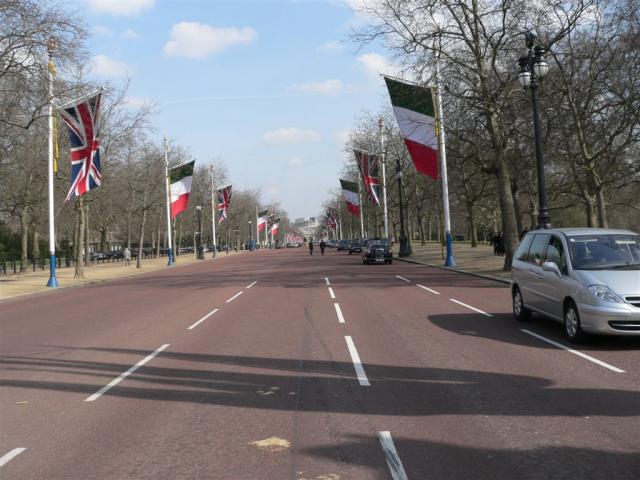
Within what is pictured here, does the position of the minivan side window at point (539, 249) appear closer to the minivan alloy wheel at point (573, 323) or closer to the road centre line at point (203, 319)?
the minivan alloy wheel at point (573, 323)

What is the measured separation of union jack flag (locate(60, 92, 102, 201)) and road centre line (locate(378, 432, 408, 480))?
26.2 metres

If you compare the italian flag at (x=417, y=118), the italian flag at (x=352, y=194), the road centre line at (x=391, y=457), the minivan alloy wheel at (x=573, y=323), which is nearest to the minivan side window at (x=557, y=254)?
the minivan alloy wheel at (x=573, y=323)

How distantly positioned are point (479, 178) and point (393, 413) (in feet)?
147

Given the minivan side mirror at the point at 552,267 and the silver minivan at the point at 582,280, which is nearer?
the silver minivan at the point at 582,280

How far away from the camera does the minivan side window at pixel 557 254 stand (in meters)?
10.1

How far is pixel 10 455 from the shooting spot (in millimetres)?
5320

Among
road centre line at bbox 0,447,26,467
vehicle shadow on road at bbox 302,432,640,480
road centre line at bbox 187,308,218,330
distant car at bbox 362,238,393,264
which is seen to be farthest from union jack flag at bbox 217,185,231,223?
vehicle shadow on road at bbox 302,432,640,480

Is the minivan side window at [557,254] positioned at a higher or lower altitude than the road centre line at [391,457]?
higher

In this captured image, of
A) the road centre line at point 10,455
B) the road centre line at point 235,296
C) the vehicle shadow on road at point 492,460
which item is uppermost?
the vehicle shadow on road at point 492,460

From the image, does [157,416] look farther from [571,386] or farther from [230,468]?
[571,386]

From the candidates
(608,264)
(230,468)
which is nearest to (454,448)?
(230,468)

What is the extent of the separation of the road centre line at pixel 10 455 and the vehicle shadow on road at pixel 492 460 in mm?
2514

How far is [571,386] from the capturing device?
6984 millimetres

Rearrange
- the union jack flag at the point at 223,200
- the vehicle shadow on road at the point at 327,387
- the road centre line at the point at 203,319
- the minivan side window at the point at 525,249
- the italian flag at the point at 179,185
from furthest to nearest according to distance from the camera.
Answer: the union jack flag at the point at 223,200, the italian flag at the point at 179,185, the road centre line at the point at 203,319, the minivan side window at the point at 525,249, the vehicle shadow on road at the point at 327,387
